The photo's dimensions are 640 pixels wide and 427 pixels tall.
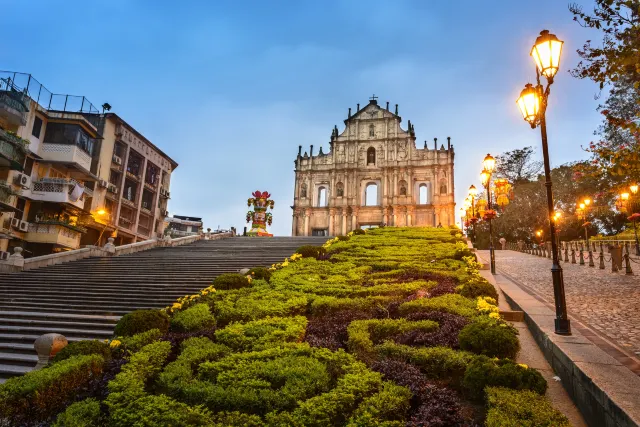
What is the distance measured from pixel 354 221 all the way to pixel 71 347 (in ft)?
138

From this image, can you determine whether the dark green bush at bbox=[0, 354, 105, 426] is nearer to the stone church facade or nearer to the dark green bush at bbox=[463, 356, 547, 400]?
the dark green bush at bbox=[463, 356, 547, 400]

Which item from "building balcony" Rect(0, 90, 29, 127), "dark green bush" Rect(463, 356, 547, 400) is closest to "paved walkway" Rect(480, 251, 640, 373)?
"dark green bush" Rect(463, 356, 547, 400)

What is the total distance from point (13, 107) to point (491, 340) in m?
28.9

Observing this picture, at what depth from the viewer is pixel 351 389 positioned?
5250 mm

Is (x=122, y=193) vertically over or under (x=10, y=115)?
under

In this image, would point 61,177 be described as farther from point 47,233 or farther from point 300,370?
point 300,370

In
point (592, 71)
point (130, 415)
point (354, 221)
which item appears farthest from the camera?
point (354, 221)

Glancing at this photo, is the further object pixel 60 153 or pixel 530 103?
pixel 60 153

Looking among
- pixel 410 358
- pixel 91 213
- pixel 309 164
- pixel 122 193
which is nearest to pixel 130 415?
pixel 410 358

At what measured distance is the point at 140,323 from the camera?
8352mm

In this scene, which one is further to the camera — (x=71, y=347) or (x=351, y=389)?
(x=71, y=347)

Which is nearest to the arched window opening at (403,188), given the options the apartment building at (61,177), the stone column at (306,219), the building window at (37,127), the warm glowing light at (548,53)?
the stone column at (306,219)

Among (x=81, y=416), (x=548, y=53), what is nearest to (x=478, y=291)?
(x=548, y=53)

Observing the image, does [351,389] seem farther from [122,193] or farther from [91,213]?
[122,193]
